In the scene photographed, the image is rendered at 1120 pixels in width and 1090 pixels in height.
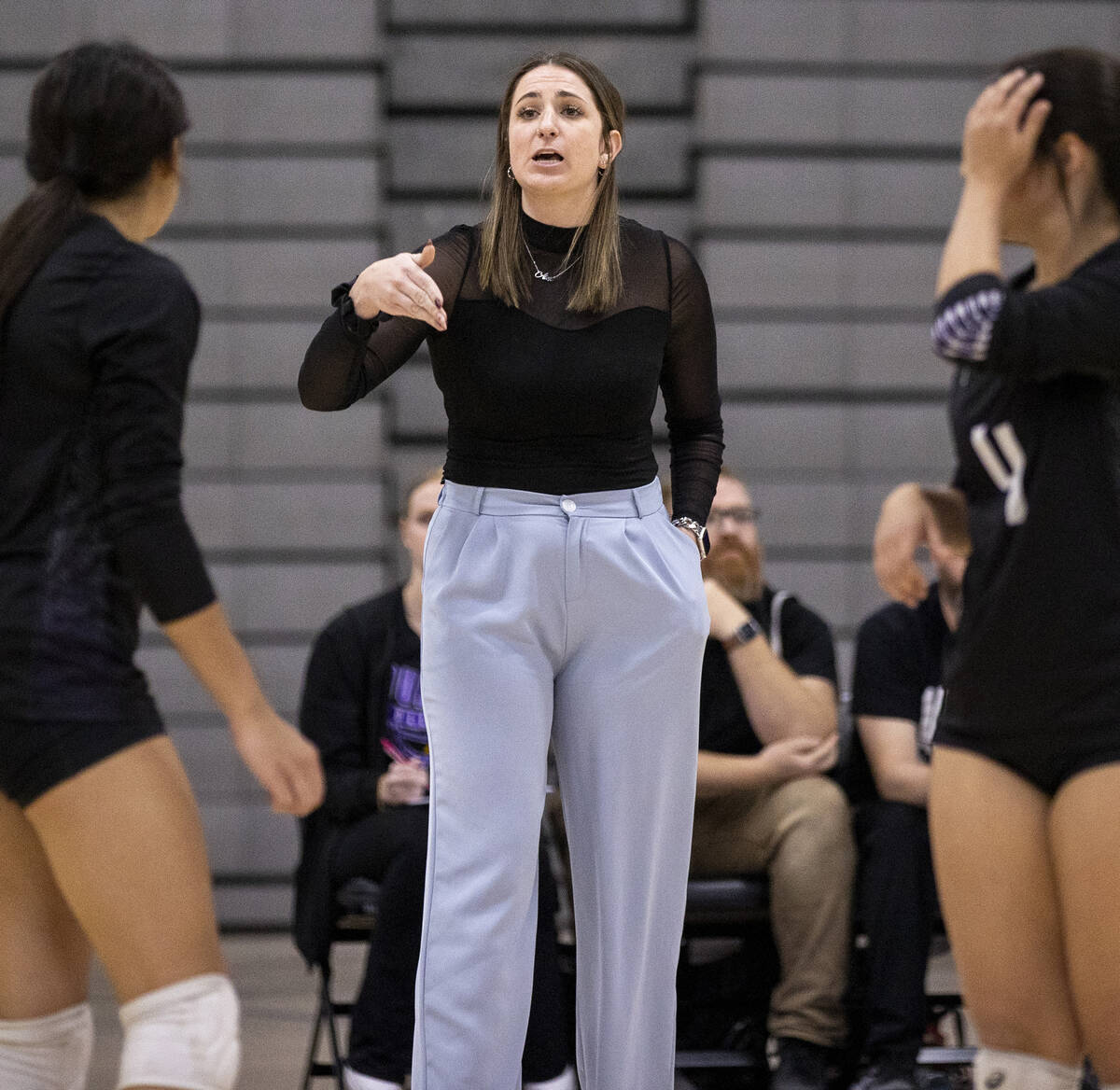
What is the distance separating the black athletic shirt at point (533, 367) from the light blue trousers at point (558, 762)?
53 millimetres

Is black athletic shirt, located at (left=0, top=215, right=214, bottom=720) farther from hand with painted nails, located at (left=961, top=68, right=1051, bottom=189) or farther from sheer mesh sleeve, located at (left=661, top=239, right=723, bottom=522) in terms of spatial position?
hand with painted nails, located at (left=961, top=68, right=1051, bottom=189)

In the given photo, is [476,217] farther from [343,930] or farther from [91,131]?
[91,131]

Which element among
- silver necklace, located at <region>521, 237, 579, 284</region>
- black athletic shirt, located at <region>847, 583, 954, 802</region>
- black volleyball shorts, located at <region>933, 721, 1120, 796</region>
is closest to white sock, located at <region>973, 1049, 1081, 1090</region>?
black volleyball shorts, located at <region>933, 721, 1120, 796</region>

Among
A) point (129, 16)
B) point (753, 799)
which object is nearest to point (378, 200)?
point (129, 16)

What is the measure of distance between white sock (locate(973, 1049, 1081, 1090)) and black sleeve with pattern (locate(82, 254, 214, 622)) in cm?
129

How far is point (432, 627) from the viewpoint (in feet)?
8.00

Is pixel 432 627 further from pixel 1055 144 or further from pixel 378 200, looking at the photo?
pixel 378 200

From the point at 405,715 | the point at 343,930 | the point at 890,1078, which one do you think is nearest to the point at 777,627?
the point at 405,715

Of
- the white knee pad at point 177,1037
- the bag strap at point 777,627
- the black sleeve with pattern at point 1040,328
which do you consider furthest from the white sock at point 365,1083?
the black sleeve with pattern at point 1040,328

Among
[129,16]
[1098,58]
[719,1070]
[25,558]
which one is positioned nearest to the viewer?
[25,558]

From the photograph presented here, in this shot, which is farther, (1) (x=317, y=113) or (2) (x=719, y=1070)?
(1) (x=317, y=113)

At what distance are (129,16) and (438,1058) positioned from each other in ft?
18.5

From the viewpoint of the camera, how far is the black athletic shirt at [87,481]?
2.01m

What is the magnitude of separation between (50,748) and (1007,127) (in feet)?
5.21
